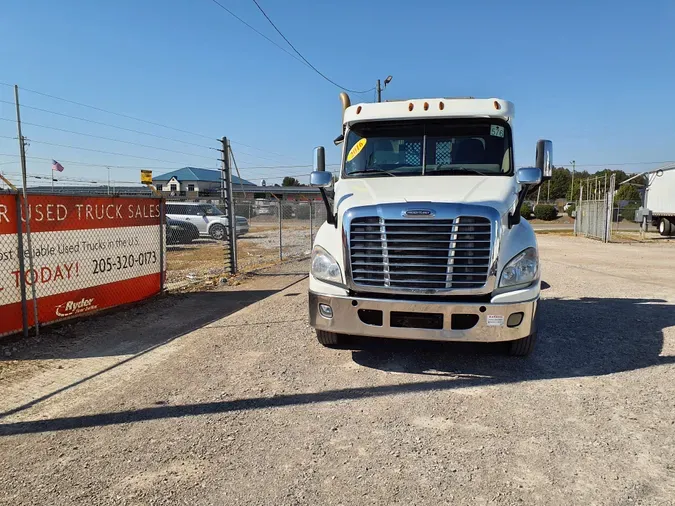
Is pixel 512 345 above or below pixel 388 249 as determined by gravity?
below

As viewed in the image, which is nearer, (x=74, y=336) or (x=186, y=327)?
(x=74, y=336)

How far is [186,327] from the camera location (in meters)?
6.52

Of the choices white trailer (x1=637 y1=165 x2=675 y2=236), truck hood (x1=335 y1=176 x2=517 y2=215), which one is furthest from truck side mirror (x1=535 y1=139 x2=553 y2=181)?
white trailer (x1=637 y1=165 x2=675 y2=236)

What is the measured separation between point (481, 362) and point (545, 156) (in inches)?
98.1

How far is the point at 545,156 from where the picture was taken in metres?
5.55

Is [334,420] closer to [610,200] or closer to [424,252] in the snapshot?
[424,252]

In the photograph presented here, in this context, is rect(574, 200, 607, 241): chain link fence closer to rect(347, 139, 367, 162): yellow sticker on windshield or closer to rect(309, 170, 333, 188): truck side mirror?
rect(347, 139, 367, 162): yellow sticker on windshield

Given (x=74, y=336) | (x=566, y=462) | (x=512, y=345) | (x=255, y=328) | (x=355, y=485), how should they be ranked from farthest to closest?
(x=255, y=328)
(x=74, y=336)
(x=512, y=345)
(x=566, y=462)
(x=355, y=485)

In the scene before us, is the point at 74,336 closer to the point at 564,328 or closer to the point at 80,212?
the point at 80,212

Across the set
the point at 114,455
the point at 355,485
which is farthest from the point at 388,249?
the point at 114,455

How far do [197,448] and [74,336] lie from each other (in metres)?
3.58

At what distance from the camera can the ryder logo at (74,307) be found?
6344mm

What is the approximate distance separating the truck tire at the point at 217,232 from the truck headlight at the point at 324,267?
51.4 ft

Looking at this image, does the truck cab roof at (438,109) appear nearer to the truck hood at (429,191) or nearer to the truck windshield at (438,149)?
the truck windshield at (438,149)
